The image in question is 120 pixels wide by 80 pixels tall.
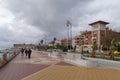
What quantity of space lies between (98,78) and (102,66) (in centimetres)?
620

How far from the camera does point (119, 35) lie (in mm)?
71625

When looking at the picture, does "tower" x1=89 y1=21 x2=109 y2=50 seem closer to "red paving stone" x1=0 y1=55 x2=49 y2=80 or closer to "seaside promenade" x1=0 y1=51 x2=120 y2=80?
"seaside promenade" x1=0 y1=51 x2=120 y2=80

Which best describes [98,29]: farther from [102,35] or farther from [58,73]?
[58,73]

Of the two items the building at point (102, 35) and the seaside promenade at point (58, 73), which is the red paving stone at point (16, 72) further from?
the building at point (102, 35)

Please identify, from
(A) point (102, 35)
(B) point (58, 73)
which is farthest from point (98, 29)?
(B) point (58, 73)

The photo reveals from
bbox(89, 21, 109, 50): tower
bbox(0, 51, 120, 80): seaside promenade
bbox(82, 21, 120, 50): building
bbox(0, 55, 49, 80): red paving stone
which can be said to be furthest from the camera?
bbox(89, 21, 109, 50): tower

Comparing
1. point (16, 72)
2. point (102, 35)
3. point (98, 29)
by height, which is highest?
point (98, 29)

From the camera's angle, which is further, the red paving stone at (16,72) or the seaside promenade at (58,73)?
the red paving stone at (16,72)

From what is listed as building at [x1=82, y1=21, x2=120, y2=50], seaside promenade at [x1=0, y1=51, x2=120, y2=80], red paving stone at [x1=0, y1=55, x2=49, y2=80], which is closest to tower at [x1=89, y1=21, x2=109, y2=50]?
building at [x1=82, y1=21, x2=120, y2=50]

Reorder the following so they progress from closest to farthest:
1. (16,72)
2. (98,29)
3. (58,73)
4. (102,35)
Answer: (58,73), (16,72), (102,35), (98,29)

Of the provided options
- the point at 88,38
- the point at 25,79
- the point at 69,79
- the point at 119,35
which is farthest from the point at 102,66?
the point at 88,38

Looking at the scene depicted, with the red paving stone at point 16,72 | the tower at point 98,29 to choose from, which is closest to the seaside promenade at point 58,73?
the red paving stone at point 16,72

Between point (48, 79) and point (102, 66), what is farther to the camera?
point (102, 66)

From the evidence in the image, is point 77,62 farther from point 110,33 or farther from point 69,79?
point 110,33
